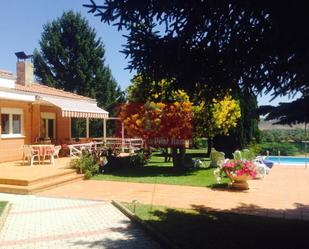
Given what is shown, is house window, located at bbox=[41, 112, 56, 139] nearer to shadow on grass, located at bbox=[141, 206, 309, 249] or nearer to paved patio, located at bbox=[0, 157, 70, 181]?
paved patio, located at bbox=[0, 157, 70, 181]

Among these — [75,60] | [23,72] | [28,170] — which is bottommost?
[28,170]

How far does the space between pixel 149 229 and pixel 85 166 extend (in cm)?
1061

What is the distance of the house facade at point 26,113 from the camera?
23.7m

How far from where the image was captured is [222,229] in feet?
34.2

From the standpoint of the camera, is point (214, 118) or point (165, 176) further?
point (214, 118)

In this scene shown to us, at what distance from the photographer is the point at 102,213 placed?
40.9 ft

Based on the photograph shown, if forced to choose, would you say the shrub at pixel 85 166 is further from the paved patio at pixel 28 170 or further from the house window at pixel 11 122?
the house window at pixel 11 122

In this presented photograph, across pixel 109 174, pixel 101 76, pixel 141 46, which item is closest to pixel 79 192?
pixel 109 174

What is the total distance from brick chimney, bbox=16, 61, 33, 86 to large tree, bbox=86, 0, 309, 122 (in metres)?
21.3

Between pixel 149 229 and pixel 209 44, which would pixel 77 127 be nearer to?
pixel 149 229

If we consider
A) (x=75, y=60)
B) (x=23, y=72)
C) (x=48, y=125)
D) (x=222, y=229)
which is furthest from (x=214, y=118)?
(x=75, y=60)

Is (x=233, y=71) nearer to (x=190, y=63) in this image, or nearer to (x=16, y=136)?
(x=190, y=63)

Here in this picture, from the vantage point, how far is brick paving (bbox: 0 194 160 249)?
368 inches

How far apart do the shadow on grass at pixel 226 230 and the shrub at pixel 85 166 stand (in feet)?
27.2
